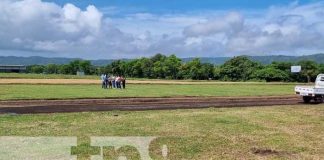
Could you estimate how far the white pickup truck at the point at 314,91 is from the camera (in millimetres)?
30578

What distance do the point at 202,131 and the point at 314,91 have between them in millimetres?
17592

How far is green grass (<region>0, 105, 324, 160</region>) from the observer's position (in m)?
11.7

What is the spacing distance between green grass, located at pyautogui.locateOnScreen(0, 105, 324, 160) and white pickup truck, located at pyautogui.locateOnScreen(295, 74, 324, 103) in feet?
35.3

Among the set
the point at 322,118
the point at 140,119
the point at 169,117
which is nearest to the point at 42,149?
the point at 140,119

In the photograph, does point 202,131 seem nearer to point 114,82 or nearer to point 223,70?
point 114,82

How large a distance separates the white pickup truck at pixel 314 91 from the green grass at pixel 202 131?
35.3 ft

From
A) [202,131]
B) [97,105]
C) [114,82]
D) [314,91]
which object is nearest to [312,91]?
[314,91]

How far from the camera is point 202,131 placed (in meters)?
14.9

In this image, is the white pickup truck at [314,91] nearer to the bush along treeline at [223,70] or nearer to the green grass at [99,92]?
the green grass at [99,92]

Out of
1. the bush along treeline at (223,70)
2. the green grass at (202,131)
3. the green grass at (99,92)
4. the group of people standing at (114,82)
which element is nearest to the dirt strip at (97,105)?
the green grass at (99,92)

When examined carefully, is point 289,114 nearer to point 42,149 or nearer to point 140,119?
point 140,119

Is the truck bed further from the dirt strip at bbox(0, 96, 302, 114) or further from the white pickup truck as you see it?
the dirt strip at bbox(0, 96, 302, 114)

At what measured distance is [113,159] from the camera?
10.5m

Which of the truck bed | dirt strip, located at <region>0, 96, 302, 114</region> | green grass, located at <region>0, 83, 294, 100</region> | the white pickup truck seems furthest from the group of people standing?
the truck bed
